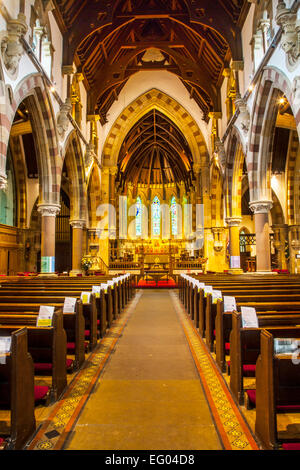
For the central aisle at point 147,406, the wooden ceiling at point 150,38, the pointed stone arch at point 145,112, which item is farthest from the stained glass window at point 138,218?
the central aisle at point 147,406

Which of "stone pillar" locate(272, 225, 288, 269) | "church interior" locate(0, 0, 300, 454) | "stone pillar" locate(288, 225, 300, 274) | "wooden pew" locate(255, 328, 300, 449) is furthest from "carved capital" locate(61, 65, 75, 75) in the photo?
"stone pillar" locate(288, 225, 300, 274)

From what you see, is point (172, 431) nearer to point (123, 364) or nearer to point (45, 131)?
point (123, 364)

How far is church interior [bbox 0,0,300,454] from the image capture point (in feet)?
9.40

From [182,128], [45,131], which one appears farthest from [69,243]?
[45,131]

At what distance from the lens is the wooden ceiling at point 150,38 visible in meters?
12.2

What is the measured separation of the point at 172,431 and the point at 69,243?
19901 millimetres

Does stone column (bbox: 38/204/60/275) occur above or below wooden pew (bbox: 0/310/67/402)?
above

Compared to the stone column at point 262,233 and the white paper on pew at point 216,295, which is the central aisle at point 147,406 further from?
the stone column at point 262,233

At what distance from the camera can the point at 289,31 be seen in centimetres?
680

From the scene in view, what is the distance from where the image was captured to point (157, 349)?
5.39m

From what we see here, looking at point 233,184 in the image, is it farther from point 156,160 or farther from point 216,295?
point 156,160

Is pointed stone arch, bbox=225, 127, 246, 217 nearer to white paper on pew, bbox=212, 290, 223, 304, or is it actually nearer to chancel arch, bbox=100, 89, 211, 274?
chancel arch, bbox=100, 89, 211, 274

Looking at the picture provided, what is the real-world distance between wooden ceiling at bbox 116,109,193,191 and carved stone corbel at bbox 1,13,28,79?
1525cm

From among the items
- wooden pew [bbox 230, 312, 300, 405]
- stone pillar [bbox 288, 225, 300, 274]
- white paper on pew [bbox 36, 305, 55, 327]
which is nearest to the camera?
wooden pew [bbox 230, 312, 300, 405]
